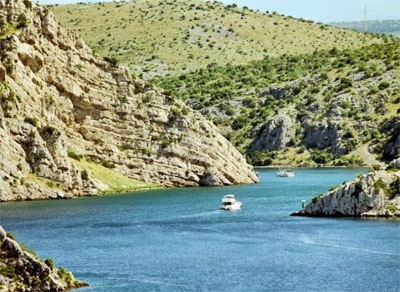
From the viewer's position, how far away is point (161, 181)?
146 metres

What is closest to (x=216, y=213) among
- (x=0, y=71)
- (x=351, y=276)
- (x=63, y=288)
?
(x=0, y=71)

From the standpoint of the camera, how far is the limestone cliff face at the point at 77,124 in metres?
124

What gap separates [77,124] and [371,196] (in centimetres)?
5167

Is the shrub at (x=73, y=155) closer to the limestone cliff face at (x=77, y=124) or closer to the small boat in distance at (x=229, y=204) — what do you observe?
the limestone cliff face at (x=77, y=124)

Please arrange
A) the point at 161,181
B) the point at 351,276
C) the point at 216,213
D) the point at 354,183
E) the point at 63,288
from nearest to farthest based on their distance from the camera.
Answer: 1. the point at 63,288
2. the point at 351,276
3. the point at 354,183
4. the point at 216,213
5. the point at 161,181

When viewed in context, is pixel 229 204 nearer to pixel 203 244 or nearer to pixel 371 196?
pixel 371 196

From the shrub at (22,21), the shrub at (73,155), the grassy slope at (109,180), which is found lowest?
the grassy slope at (109,180)

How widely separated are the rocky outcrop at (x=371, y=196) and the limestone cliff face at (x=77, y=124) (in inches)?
1440

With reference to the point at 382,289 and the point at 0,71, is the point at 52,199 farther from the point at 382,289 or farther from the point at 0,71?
the point at 382,289

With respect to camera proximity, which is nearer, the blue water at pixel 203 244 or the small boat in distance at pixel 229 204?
the blue water at pixel 203 244

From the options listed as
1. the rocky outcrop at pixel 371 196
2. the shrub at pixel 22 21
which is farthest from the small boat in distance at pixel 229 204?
the shrub at pixel 22 21

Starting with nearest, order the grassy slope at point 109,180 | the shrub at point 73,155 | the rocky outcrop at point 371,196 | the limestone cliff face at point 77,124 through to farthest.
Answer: the rocky outcrop at point 371,196, the limestone cliff face at point 77,124, the grassy slope at point 109,180, the shrub at point 73,155

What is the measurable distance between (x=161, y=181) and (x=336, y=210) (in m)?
47.2

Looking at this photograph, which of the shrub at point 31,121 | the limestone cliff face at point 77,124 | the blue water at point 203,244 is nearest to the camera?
the blue water at point 203,244
